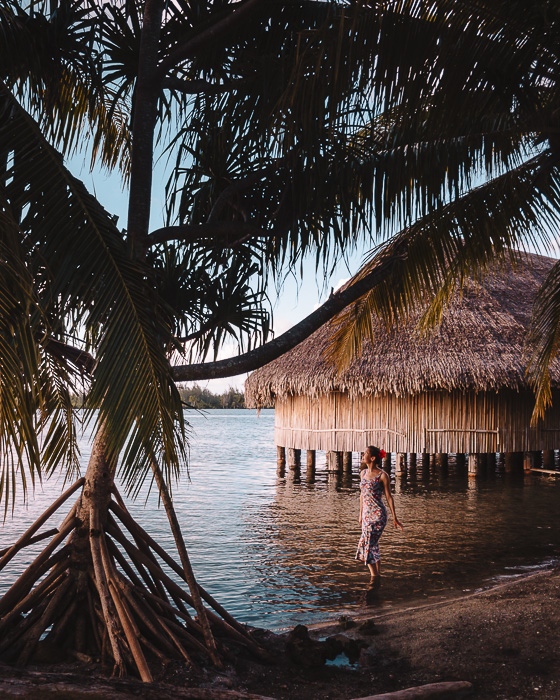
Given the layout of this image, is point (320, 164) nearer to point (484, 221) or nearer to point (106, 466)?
point (484, 221)

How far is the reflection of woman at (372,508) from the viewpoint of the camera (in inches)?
295

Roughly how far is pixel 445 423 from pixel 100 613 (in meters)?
13.0

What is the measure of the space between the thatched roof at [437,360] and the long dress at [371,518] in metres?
6.95

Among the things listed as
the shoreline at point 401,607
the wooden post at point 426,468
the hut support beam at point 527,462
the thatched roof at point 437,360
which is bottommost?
the shoreline at point 401,607

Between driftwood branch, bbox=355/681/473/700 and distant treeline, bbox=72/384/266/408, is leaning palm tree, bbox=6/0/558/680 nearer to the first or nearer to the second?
distant treeline, bbox=72/384/266/408

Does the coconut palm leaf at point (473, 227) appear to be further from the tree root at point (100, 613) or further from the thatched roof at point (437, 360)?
the thatched roof at point (437, 360)

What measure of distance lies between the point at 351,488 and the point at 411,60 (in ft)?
42.6

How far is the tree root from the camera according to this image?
4250 millimetres

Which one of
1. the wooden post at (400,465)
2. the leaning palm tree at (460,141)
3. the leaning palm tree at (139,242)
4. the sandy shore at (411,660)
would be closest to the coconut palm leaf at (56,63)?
the leaning palm tree at (139,242)

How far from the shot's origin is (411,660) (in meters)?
4.76

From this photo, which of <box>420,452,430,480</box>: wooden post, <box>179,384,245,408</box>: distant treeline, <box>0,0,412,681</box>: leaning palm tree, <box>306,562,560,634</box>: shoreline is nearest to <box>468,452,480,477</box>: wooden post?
<box>420,452,430,480</box>: wooden post

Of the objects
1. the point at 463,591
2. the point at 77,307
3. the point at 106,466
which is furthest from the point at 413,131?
the point at 463,591

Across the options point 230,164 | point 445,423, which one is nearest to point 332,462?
point 445,423

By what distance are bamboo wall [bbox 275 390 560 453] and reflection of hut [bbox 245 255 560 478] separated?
2 centimetres
